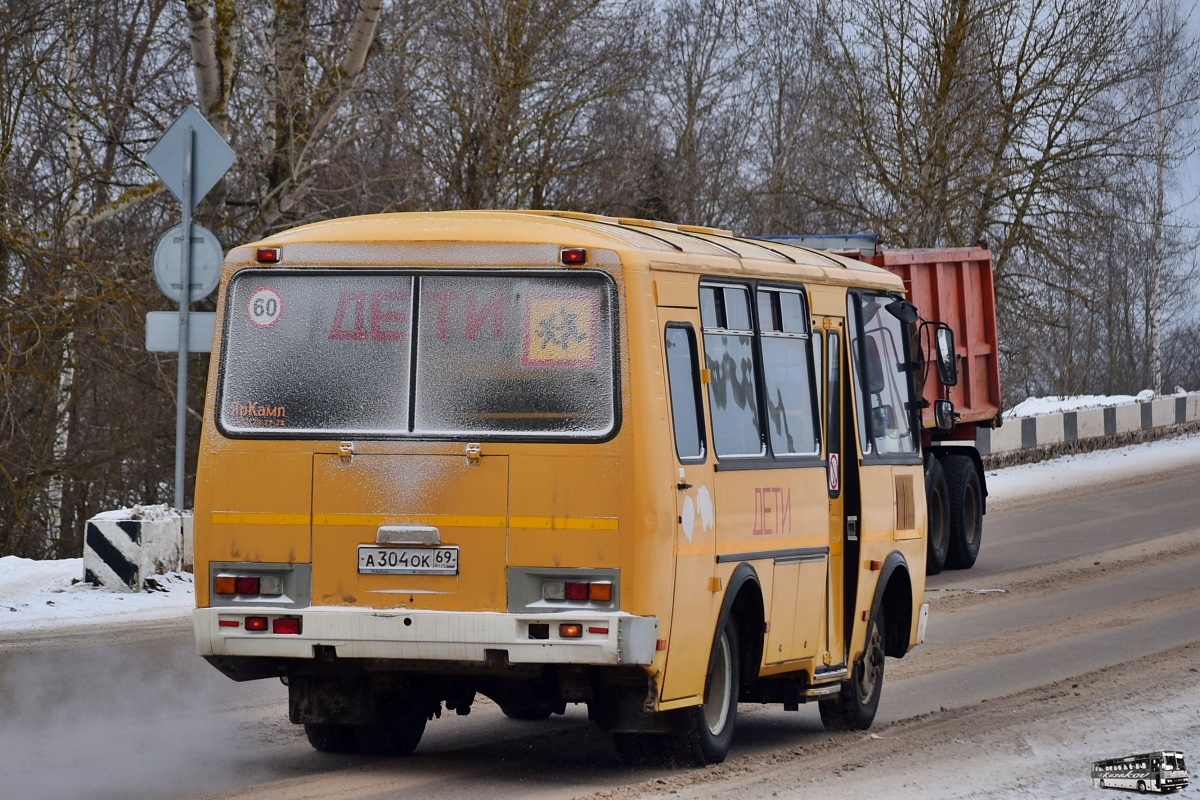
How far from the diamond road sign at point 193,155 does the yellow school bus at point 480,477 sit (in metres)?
6.43

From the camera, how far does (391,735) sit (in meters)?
8.78

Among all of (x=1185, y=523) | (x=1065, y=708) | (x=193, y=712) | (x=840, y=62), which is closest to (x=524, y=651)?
(x=193, y=712)

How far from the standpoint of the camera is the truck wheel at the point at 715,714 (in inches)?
327

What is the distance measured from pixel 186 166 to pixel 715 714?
7.71m

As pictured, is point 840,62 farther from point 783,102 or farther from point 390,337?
point 390,337

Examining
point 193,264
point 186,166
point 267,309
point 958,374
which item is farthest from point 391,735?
point 958,374

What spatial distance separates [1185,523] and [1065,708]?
1104 cm

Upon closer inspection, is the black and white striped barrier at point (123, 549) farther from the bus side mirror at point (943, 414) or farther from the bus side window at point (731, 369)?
the bus side window at point (731, 369)

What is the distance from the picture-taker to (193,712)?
991cm

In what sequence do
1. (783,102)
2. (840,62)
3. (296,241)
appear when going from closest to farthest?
1. (296,241)
2. (840,62)
3. (783,102)

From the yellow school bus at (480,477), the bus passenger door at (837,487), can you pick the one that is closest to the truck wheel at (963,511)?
the bus passenger door at (837,487)

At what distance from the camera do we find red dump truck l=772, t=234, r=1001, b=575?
1853 cm

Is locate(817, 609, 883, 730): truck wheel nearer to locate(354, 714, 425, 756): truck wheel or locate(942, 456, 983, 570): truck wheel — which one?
locate(354, 714, 425, 756): truck wheel

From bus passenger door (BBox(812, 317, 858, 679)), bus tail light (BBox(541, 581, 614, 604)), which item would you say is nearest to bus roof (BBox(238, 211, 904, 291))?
bus passenger door (BBox(812, 317, 858, 679))
